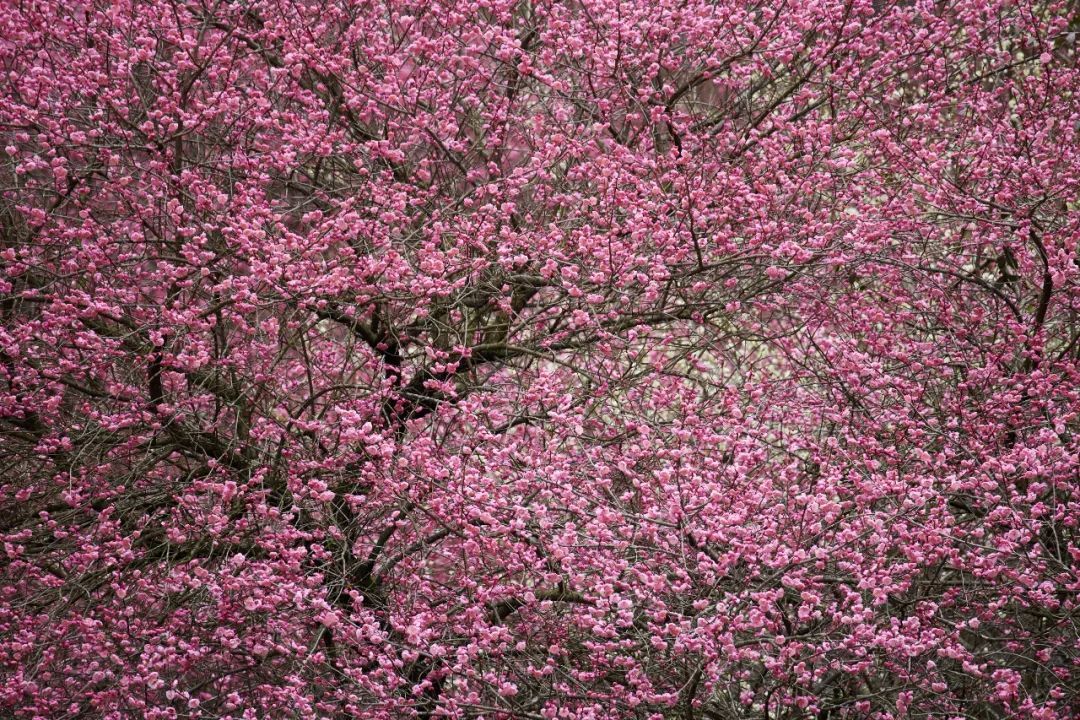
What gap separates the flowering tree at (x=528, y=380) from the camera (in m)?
5.79

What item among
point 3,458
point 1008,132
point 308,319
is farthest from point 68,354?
point 1008,132

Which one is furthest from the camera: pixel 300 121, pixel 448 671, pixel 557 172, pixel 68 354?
pixel 557 172

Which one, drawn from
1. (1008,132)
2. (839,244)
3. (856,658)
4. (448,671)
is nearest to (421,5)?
(839,244)

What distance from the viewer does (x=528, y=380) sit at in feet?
25.6

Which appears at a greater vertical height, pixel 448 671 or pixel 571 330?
pixel 571 330

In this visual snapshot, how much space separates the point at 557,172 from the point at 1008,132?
9.47 ft

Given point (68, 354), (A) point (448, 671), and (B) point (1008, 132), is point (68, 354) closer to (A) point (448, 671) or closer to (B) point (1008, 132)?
(A) point (448, 671)

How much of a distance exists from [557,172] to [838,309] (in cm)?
211

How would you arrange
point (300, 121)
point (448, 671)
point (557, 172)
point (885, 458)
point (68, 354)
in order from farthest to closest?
point (557, 172), point (300, 121), point (68, 354), point (885, 458), point (448, 671)

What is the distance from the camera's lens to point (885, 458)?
631cm

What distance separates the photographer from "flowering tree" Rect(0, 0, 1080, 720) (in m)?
5.79

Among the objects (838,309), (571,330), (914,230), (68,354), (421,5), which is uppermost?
(421,5)

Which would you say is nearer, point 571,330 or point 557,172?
point 571,330

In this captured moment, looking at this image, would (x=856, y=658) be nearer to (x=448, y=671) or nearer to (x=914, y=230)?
(x=448, y=671)
